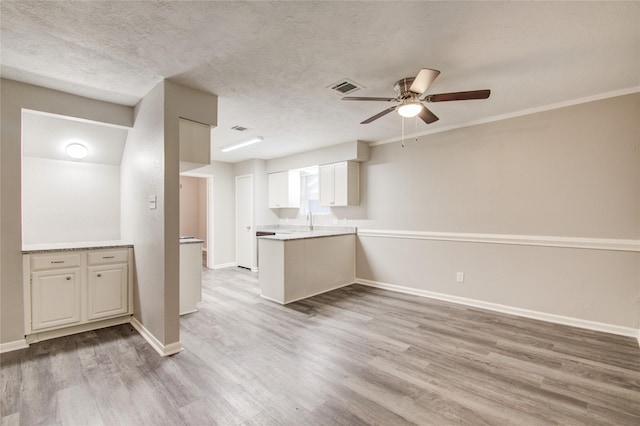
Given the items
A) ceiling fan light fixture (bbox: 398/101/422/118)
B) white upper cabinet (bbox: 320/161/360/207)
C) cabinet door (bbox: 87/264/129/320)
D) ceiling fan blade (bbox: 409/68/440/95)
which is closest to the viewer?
ceiling fan blade (bbox: 409/68/440/95)

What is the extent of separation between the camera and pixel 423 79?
2.21m

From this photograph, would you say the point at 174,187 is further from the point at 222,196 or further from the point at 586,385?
the point at 222,196

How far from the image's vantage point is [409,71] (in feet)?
8.16

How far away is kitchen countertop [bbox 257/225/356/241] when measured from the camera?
14.8 feet

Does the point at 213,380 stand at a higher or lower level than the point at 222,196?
lower

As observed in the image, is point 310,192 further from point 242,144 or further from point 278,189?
point 242,144

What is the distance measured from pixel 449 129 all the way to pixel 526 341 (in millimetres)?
2806

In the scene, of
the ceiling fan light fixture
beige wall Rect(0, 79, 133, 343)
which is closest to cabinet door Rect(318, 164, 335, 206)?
the ceiling fan light fixture

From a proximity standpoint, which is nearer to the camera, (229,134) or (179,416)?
(179,416)

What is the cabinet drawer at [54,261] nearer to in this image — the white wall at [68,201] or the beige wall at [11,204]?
the beige wall at [11,204]

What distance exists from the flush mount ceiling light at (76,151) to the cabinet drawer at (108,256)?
4.30 feet

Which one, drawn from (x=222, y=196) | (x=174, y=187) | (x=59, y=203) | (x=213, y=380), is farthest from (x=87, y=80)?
(x=222, y=196)

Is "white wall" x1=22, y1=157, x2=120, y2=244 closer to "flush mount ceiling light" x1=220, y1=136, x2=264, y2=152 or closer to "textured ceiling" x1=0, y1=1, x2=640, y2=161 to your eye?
"textured ceiling" x1=0, y1=1, x2=640, y2=161

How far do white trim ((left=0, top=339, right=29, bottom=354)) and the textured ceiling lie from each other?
2.43 m
